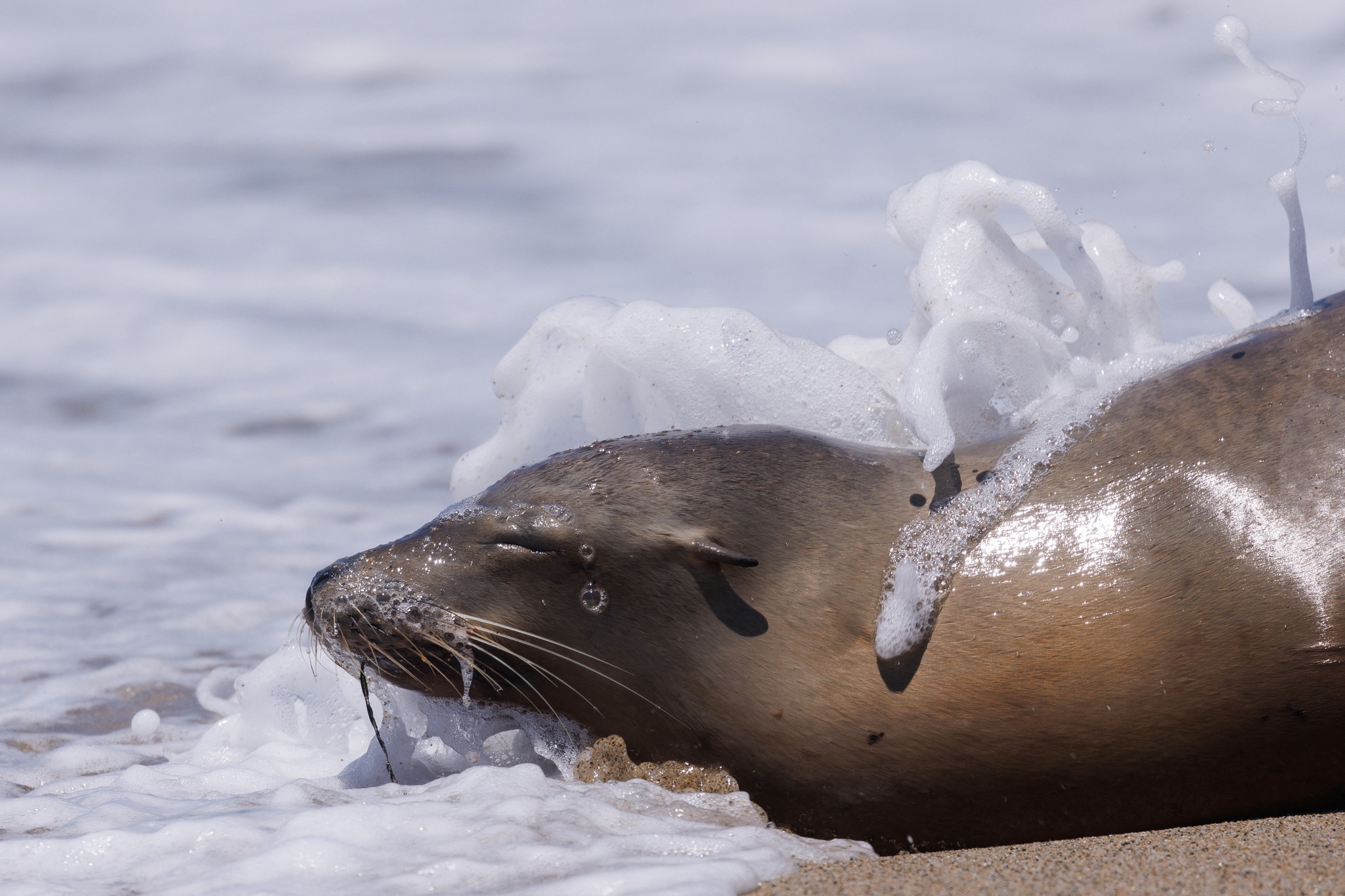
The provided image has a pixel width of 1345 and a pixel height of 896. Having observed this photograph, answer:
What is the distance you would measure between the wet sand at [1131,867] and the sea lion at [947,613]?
0.74ft

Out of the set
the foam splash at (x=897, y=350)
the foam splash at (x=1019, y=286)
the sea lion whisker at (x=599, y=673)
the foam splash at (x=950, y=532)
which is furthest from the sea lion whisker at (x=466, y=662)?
the foam splash at (x=1019, y=286)

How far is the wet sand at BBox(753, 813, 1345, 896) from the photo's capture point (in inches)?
89.8

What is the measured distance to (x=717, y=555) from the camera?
10.8ft

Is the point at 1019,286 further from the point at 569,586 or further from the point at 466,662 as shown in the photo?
the point at 466,662

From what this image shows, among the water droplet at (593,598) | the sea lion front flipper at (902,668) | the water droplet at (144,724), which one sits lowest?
the water droplet at (144,724)

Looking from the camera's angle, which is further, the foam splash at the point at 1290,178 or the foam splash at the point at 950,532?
the foam splash at the point at 1290,178

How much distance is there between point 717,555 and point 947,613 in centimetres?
63

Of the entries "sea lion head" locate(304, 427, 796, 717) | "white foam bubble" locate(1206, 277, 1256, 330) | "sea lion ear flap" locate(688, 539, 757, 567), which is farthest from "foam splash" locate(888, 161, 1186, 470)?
"sea lion ear flap" locate(688, 539, 757, 567)

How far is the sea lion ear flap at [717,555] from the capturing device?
3.29 metres

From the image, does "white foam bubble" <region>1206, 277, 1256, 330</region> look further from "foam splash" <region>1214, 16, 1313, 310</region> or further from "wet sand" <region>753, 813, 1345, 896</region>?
"wet sand" <region>753, 813, 1345, 896</region>

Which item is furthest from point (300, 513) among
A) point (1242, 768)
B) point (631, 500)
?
point (1242, 768)

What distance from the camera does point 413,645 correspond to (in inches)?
137

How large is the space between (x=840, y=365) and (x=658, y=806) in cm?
212

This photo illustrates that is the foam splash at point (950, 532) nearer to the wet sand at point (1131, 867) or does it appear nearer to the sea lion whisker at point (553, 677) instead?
the wet sand at point (1131, 867)
